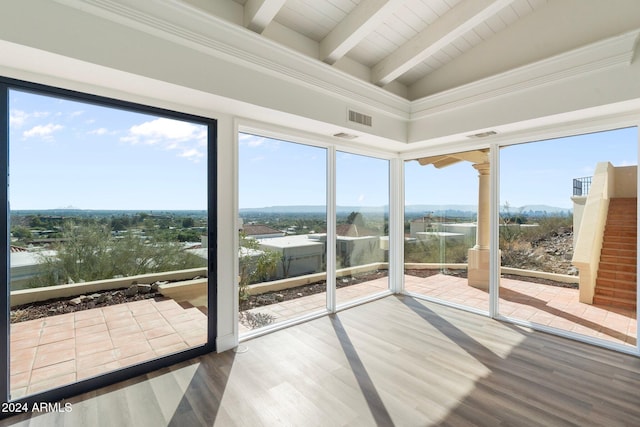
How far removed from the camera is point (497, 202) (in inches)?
156

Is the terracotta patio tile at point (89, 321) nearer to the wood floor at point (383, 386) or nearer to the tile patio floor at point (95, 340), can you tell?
the tile patio floor at point (95, 340)

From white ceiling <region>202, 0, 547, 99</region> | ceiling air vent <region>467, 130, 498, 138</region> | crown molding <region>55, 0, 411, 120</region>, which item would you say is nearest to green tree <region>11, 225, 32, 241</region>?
crown molding <region>55, 0, 411, 120</region>

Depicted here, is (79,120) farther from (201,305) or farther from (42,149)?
(201,305)

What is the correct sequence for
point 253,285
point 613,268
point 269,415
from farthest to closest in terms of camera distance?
1. point 253,285
2. point 613,268
3. point 269,415

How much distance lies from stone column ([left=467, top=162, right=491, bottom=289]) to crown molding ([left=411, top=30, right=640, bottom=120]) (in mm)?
1035

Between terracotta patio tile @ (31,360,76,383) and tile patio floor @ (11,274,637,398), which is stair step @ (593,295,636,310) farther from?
terracotta patio tile @ (31,360,76,383)

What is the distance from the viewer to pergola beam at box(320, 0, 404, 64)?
2.61m

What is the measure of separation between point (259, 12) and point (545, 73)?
9.15ft

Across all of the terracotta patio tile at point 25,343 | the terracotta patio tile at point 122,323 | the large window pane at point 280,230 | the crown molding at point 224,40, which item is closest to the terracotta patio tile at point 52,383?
the terracotta patio tile at point 25,343

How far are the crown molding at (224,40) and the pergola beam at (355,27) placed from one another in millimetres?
193

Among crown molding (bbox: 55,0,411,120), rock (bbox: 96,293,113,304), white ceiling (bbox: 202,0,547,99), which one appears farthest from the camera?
white ceiling (bbox: 202,0,547,99)

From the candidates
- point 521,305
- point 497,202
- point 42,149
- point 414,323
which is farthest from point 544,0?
point 42,149

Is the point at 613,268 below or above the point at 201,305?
above

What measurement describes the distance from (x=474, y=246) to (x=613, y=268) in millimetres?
1462
